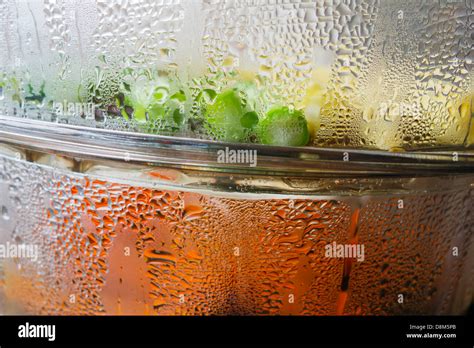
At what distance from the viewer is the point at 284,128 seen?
35cm

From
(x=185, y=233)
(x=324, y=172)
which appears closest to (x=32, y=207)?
(x=185, y=233)

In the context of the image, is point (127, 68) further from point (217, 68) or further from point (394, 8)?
point (394, 8)

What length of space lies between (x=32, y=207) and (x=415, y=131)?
0.36 m

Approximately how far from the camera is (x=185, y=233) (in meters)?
0.37

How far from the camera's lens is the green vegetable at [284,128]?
35 centimetres

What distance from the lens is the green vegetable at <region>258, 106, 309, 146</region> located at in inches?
13.8

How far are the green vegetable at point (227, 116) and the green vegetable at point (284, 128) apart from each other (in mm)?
20

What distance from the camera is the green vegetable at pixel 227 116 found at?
0.36 metres

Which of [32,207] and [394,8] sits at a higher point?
[394,8]

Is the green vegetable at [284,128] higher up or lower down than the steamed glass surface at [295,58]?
lower down

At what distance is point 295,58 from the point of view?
0.35m

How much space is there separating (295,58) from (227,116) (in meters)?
0.07

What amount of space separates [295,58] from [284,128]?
2.2 inches

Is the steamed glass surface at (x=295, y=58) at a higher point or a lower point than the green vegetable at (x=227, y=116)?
higher
